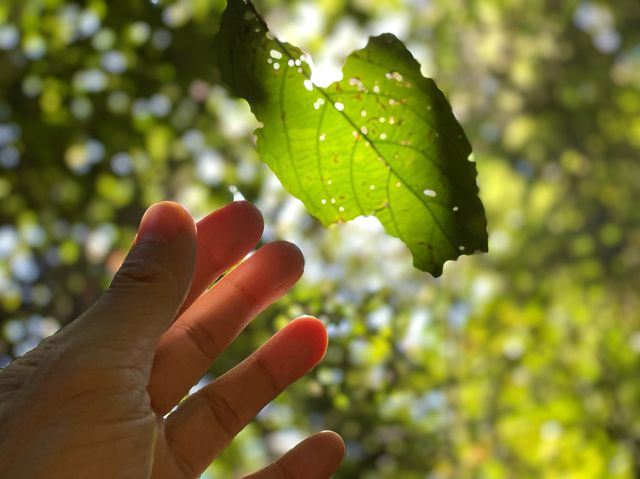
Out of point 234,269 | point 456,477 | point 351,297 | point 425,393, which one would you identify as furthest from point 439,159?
point 456,477

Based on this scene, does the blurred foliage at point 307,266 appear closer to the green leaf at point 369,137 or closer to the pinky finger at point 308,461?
the pinky finger at point 308,461

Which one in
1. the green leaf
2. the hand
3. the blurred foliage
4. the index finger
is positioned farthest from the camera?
the blurred foliage

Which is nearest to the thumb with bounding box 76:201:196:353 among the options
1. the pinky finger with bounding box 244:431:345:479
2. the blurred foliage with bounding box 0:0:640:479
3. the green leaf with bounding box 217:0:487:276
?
the green leaf with bounding box 217:0:487:276

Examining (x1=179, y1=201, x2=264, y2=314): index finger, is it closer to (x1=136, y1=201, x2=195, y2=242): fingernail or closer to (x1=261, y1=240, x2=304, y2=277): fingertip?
(x1=261, y1=240, x2=304, y2=277): fingertip

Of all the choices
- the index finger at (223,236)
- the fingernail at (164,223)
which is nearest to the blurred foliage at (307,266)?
the index finger at (223,236)

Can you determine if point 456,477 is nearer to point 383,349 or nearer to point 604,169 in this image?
point 383,349

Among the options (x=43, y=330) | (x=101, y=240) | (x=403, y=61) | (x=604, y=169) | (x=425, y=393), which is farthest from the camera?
(x=604, y=169)

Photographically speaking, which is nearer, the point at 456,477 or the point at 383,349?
the point at 383,349
